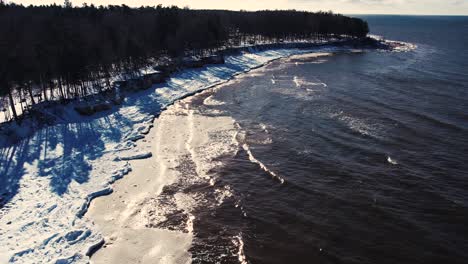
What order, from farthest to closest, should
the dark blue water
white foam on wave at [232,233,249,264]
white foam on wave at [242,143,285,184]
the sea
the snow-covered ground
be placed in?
white foam on wave at [242,143,285,184] → the snow-covered ground → the sea → the dark blue water → white foam on wave at [232,233,249,264]

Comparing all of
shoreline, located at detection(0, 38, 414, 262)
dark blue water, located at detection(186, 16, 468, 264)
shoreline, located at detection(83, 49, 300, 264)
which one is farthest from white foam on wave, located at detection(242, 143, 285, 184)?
shoreline, located at detection(0, 38, 414, 262)

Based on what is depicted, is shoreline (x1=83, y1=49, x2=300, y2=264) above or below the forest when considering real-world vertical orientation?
below

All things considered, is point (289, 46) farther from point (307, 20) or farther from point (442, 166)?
point (442, 166)

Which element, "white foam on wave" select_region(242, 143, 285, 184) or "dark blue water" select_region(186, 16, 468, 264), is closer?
"dark blue water" select_region(186, 16, 468, 264)

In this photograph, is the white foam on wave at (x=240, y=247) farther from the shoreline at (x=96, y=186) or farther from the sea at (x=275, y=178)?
the shoreline at (x=96, y=186)

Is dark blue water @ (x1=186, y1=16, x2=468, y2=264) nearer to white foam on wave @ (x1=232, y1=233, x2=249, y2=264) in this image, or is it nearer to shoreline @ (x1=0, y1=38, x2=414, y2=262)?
white foam on wave @ (x1=232, y1=233, x2=249, y2=264)

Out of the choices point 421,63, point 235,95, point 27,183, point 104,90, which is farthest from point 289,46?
point 27,183

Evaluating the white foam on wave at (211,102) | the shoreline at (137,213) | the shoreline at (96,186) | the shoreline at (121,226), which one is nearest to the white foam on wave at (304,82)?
the white foam on wave at (211,102)
